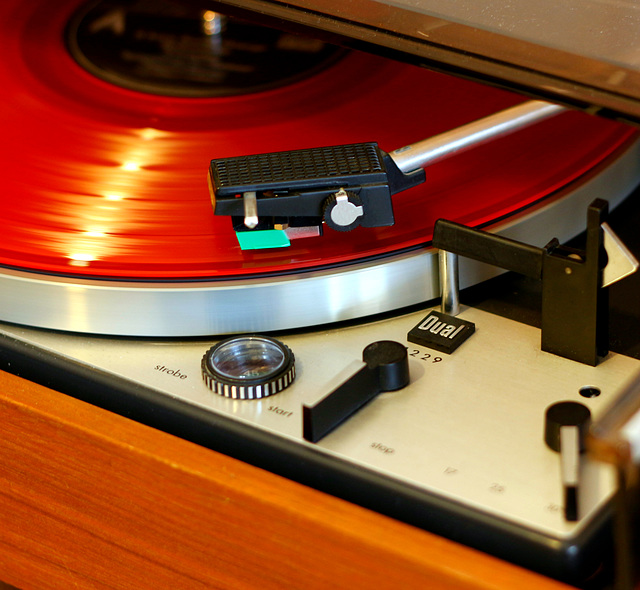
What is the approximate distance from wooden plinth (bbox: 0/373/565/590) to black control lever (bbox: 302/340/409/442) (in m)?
0.05

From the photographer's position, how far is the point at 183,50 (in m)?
1.21

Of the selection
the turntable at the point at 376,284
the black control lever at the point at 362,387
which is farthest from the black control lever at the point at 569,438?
the black control lever at the point at 362,387

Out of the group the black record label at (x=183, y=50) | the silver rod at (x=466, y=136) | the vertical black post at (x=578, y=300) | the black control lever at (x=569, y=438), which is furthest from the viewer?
the black record label at (x=183, y=50)

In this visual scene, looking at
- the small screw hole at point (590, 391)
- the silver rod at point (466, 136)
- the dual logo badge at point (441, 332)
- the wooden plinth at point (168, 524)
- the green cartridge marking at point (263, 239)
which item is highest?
the silver rod at point (466, 136)

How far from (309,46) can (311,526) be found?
0.70 meters

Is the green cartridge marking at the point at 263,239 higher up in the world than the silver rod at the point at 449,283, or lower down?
higher up

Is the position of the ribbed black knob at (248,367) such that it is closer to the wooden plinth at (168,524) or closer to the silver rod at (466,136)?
the wooden plinth at (168,524)

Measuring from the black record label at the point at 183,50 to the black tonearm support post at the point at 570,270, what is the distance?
42cm

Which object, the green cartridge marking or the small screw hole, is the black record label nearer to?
the green cartridge marking

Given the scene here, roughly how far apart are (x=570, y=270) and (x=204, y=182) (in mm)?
338

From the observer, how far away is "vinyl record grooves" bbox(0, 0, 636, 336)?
0.78 meters

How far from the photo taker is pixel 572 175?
891 mm

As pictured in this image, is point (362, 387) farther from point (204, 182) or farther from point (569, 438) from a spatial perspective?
point (204, 182)

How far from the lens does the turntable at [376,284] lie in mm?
659
